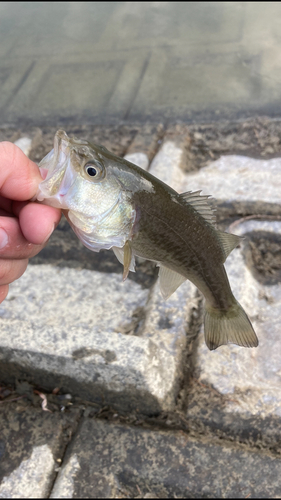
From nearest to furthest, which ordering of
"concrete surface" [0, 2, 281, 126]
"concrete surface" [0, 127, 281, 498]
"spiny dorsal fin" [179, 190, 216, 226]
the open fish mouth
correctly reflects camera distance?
the open fish mouth → "spiny dorsal fin" [179, 190, 216, 226] → "concrete surface" [0, 127, 281, 498] → "concrete surface" [0, 2, 281, 126]

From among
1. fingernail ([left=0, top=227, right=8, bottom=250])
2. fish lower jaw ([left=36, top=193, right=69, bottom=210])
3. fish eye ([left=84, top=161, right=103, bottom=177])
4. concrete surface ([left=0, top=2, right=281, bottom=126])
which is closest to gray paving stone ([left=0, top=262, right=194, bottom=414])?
fingernail ([left=0, top=227, right=8, bottom=250])

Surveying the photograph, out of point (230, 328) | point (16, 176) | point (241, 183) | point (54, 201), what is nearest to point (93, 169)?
point (54, 201)

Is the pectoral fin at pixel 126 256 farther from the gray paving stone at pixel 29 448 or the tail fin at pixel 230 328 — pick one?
the gray paving stone at pixel 29 448

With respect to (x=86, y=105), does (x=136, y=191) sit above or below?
below

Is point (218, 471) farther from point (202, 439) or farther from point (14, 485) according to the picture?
point (14, 485)

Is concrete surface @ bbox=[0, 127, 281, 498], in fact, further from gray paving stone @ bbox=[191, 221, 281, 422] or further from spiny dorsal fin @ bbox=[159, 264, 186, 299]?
spiny dorsal fin @ bbox=[159, 264, 186, 299]

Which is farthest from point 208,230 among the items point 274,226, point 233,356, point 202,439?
point 274,226
